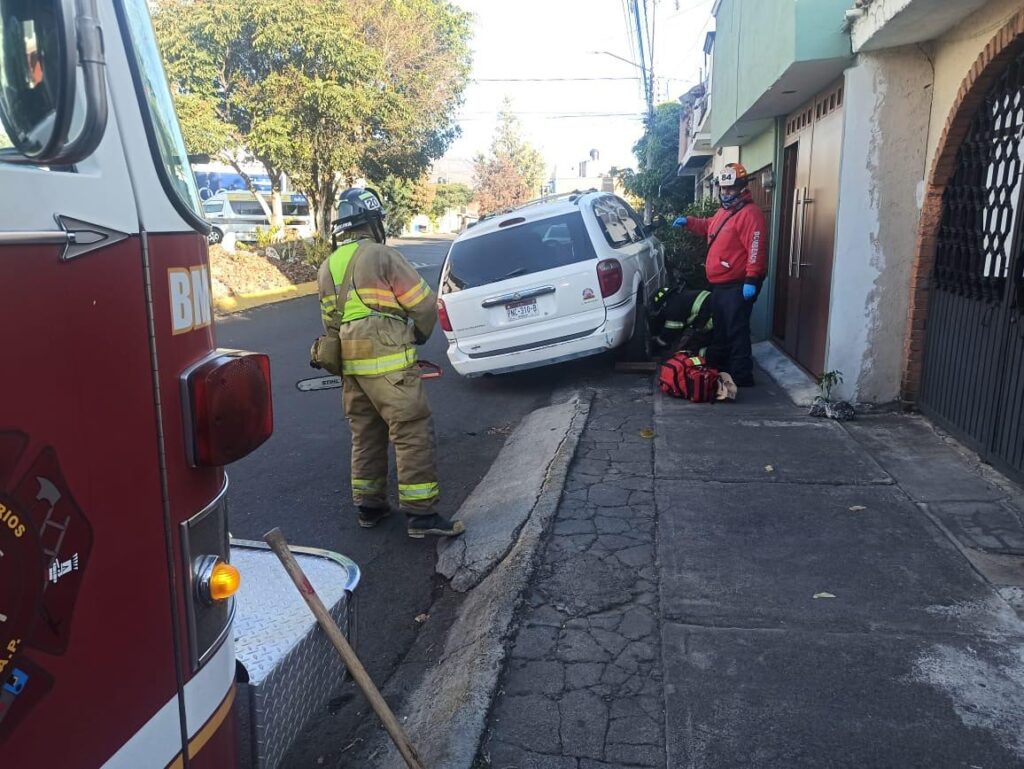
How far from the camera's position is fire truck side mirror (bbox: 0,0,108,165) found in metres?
1.23

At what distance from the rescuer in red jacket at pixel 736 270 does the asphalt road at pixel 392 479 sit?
56.6 inches

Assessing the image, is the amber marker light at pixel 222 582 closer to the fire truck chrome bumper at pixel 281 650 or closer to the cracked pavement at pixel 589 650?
the fire truck chrome bumper at pixel 281 650

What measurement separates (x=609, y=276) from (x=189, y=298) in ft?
20.1

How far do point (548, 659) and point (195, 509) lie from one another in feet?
6.26

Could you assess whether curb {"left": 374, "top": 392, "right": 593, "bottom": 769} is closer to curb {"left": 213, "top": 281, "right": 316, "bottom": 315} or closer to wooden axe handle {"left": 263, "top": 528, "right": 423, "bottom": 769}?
wooden axe handle {"left": 263, "top": 528, "right": 423, "bottom": 769}

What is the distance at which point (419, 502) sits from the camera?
4.45m

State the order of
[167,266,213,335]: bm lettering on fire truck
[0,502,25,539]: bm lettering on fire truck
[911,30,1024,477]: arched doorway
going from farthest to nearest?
[911,30,1024,477]: arched doorway
[167,266,213,335]: bm lettering on fire truck
[0,502,25,539]: bm lettering on fire truck

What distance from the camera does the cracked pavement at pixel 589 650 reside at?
2.65 m

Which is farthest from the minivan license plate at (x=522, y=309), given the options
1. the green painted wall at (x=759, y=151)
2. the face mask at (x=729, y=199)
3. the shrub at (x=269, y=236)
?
the shrub at (x=269, y=236)

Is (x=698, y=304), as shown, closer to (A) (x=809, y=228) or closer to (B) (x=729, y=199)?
(B) (x=729, y=199)

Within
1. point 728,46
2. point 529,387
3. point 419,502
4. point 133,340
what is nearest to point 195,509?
point 133,340

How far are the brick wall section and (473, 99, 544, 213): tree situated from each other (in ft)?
222

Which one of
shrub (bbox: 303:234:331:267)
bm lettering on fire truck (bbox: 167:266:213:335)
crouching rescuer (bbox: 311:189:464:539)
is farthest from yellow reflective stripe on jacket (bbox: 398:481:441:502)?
shrub (bbox: 303:234:331:267)

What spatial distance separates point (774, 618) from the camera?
10.9 ft
